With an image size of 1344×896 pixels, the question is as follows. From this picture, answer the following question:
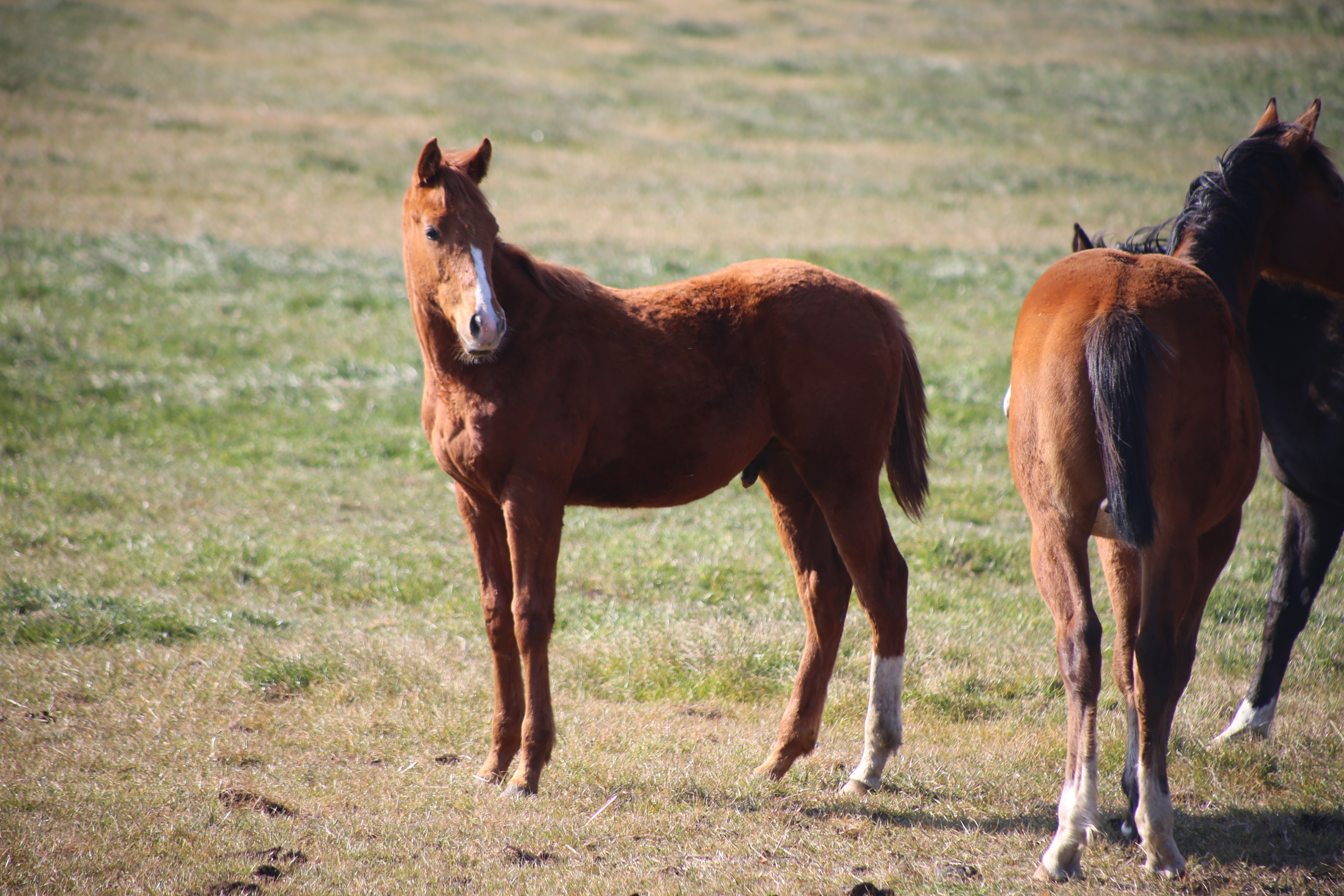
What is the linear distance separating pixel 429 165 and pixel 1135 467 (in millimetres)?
2945

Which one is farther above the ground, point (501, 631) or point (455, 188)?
point (455, 188)

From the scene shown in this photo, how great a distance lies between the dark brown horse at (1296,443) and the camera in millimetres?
5199

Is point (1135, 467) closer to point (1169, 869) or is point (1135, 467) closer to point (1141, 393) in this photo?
point (1141, 393)

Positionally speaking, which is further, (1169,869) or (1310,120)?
(1310,120)

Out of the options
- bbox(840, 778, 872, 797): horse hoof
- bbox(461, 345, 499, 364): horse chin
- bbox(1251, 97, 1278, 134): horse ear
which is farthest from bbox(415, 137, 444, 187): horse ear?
bbox(1251, 97, 1278, 134): horse ear

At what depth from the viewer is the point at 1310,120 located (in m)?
5.03

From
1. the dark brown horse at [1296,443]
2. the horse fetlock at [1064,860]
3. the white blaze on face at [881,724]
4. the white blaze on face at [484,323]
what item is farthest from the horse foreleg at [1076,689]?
the white blaze on face at [484,323]

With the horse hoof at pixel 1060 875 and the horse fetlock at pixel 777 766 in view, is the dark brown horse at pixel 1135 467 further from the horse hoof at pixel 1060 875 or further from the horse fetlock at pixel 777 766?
the horse fetlock at pixel 777 766

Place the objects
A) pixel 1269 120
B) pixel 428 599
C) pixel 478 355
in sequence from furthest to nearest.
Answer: pixel 428 599 < pixel 1269 120 < pixel 478 355

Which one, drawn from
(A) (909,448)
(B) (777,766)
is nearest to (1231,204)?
(A) (909,448)

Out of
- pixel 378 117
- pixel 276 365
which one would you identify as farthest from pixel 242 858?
pixel 378 117

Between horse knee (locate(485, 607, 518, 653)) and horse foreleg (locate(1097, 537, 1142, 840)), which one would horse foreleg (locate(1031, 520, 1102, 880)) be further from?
horse knee (locate(485, 607, 518, 653))

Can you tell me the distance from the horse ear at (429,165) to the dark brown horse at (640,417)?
0.01 meters

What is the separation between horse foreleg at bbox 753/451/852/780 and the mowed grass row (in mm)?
170
